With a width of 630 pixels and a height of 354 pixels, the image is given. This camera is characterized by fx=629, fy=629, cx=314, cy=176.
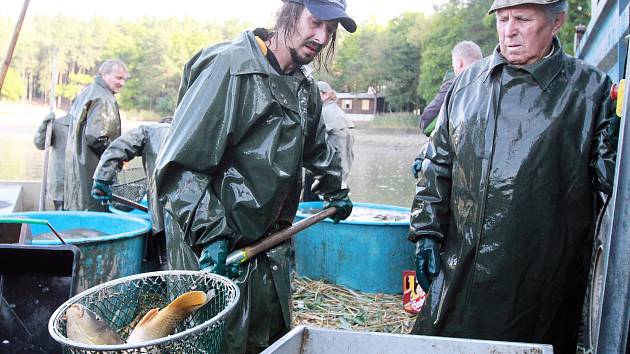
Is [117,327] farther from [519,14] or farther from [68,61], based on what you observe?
[68,61]

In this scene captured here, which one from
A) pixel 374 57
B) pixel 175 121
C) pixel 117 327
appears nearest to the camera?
pixel 117 327

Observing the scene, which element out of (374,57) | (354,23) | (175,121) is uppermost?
(374,57)

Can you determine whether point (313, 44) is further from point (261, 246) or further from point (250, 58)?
point (261, 246)

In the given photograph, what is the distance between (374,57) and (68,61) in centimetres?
3537

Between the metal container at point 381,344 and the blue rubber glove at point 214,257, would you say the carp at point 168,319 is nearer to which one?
the metal container at point 381,344

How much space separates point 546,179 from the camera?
Answer: 246 cm

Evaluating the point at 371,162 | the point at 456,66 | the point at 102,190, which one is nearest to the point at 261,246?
the point at 102,190

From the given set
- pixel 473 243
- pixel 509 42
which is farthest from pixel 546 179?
pixel 509 42

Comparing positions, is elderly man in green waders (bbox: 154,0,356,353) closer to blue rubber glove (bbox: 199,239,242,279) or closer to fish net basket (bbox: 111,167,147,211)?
blue rubber glove (bbox: 199,239,242,279)

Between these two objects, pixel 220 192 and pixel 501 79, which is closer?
pixel 220 192

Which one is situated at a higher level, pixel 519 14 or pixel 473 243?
pixel 519 14

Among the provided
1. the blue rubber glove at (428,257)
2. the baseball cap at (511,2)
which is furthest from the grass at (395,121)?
the baseball cap at (511,2)

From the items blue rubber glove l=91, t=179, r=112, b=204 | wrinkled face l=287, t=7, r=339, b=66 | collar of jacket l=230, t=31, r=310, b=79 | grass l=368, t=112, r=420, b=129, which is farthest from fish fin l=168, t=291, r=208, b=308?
grass l=368, t=112, r=420, b=129

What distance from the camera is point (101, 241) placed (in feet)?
12.2
